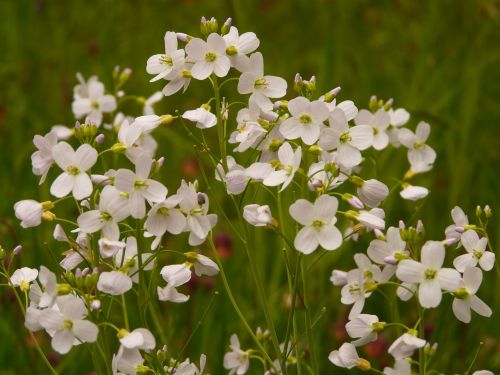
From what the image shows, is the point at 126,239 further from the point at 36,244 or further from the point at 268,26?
the point at 268,26

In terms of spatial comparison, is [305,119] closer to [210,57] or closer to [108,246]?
[210,57]

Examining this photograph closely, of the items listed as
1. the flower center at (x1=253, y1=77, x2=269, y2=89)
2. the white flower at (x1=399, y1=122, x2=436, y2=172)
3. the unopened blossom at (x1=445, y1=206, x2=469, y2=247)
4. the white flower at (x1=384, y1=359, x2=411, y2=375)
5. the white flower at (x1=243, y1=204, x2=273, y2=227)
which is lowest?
the white flower at (x1=384, y1=359, x2=411, y2=375)

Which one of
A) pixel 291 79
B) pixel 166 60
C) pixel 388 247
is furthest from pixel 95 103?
pixel 291 79

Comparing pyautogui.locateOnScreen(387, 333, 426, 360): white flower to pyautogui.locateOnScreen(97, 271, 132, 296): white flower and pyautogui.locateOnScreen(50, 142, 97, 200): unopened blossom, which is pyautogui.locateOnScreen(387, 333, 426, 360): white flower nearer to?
pyautogui.locateOnScreen(97, 271, 132, 296): white flower

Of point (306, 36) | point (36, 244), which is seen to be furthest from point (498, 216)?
point (306, 36)

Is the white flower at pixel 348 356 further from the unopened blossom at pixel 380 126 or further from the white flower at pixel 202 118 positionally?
the unopened blossom at pixel 380 126

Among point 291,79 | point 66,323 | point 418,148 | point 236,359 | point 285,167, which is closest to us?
point 66,323

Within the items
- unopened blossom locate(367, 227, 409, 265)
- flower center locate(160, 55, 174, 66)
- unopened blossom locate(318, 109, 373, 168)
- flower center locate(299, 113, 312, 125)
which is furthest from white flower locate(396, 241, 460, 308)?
flower center locate(160, 55, 174, 66)
